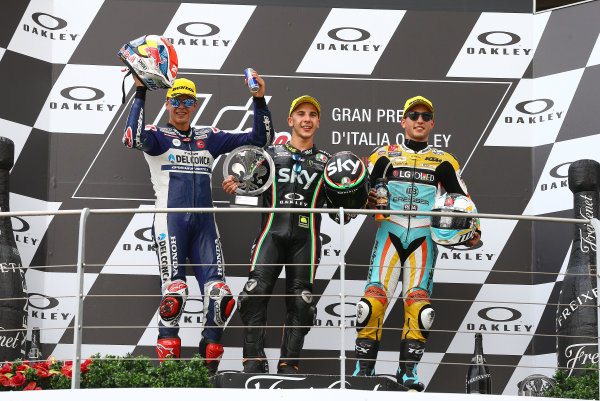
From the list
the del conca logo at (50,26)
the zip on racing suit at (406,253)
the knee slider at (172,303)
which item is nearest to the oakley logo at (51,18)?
the del conca logo at (50,26)

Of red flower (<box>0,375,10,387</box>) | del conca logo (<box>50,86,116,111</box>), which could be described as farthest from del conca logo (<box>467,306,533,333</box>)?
red flower (<box>0,375,10,387</box>)

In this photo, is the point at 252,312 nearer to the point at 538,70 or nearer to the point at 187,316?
the point at 187,316

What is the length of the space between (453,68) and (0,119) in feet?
A: 9.37

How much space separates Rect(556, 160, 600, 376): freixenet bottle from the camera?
567 cm

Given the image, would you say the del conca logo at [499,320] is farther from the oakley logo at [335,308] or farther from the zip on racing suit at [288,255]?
the zip on racing suit at [288,255]

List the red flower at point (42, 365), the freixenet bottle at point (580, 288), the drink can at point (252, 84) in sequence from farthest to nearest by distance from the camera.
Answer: the freixenet bottle at point (580, 288), the drink can at point (252, 84), the red flower at point (42, 365)

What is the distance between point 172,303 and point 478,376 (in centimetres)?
175

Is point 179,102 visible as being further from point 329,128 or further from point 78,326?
point 78,326

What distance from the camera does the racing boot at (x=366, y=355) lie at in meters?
5.36

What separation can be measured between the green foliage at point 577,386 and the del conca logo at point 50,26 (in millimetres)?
3619

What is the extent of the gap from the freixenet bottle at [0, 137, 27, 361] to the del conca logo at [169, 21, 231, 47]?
137cm

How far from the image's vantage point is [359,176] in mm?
5371

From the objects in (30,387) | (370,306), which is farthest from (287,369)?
(30,387)

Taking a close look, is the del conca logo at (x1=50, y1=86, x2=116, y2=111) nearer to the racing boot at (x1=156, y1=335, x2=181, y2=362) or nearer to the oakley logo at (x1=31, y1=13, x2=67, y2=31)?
the oakley logo at (x1=31, y1=13, x2=67, y2=31)
